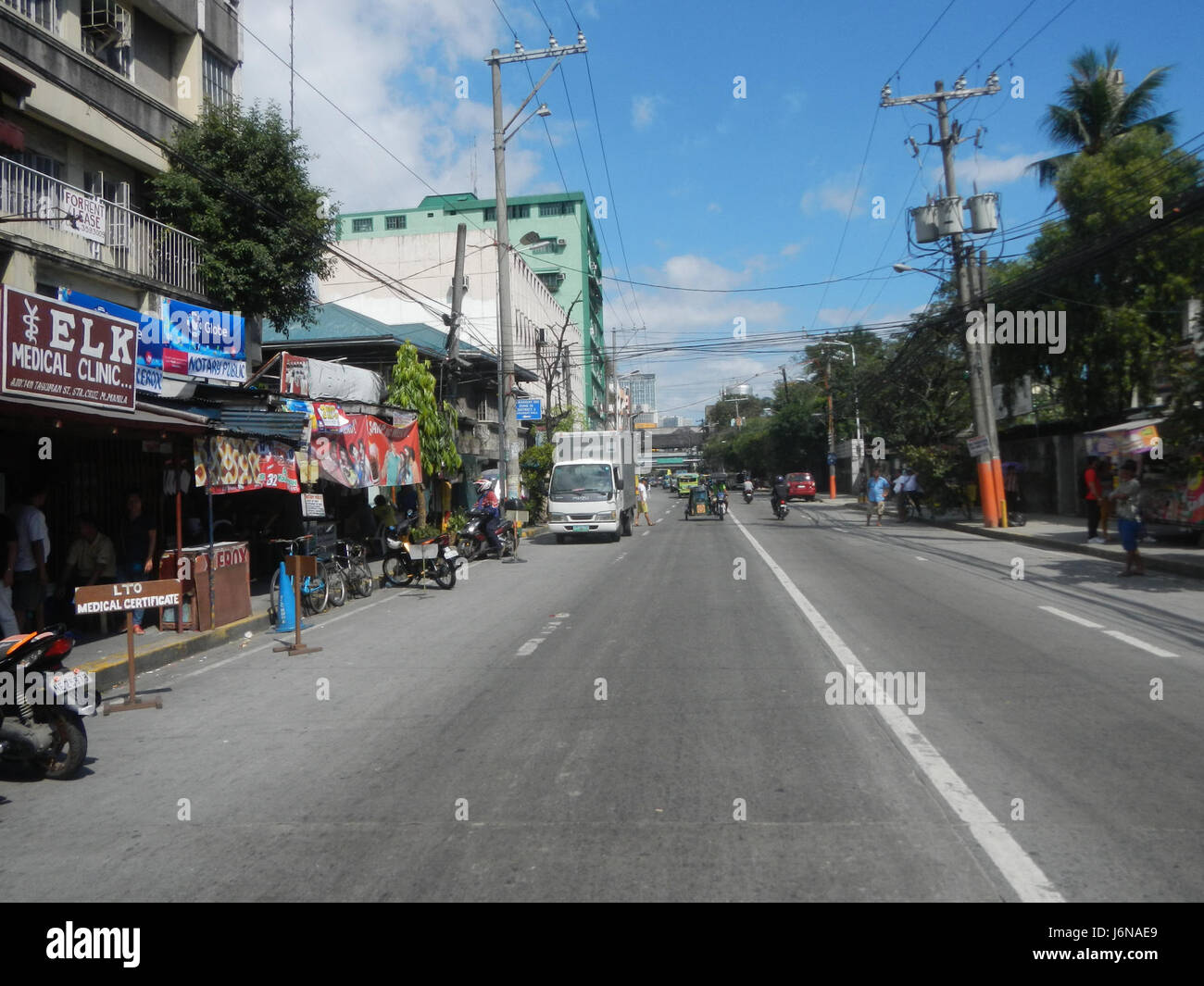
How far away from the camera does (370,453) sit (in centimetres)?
1962

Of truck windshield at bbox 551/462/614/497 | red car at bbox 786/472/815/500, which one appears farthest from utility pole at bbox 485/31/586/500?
red car at bbox 786/472/815/500

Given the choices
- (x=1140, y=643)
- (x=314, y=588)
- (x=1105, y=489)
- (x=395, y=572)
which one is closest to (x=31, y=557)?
(x=314, y=588)

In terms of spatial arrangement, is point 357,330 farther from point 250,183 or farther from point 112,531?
point 112,531

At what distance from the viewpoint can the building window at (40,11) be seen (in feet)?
51.2

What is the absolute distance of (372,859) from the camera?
4.54 meters

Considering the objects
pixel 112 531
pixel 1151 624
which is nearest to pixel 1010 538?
pixel 1151 624

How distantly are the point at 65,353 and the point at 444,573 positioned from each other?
26.5 ft

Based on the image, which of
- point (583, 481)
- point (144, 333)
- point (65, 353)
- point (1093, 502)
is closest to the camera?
point (65, 353)

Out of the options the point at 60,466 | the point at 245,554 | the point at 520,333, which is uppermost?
the point at 520,333

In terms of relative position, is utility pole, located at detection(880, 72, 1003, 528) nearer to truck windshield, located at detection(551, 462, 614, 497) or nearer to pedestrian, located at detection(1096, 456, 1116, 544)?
pedestrian, located at detection(1096, 456, 1116, 544)

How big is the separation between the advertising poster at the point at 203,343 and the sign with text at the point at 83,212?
64.2 inches

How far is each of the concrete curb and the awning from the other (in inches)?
99.2

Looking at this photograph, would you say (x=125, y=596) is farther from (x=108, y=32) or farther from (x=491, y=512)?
(x=108, y=32)

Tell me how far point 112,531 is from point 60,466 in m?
1.45
